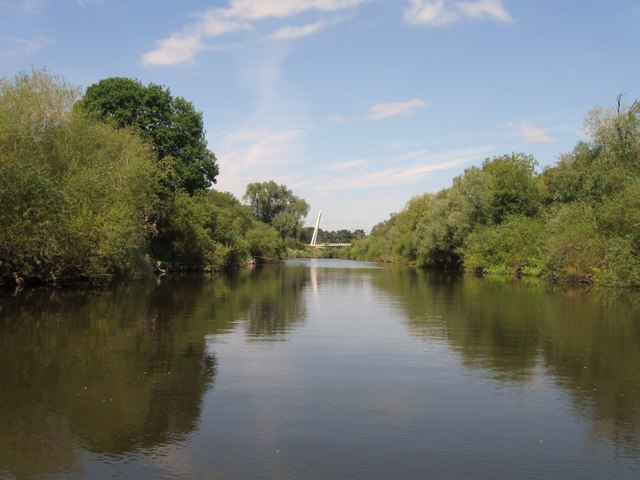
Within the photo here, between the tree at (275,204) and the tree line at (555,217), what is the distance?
49270 millimetres

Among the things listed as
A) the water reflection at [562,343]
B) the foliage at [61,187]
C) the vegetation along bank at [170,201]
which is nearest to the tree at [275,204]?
the vegetation along bank at [170,201]

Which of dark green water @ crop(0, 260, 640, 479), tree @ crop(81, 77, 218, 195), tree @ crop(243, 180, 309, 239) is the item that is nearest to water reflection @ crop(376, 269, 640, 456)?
dark green water @ crop(0, 260, 640, 479)

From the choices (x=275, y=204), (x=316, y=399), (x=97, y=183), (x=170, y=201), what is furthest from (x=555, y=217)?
(x=275, y=204)

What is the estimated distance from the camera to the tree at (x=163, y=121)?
46.0 metres

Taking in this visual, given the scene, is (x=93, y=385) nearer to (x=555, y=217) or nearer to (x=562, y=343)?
(x=562, y=343)

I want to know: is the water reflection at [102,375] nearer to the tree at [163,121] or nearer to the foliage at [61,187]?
the foliage at [61,187]

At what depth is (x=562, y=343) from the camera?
14.6 m

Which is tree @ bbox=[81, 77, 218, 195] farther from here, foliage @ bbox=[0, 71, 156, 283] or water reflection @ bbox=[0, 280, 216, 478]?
water reflection @ bbox=[0, 280, 216, 478]

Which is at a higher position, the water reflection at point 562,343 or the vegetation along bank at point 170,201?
the vegetation along bank at point 170,201

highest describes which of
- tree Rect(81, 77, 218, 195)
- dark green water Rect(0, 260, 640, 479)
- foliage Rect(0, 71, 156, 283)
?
tree Rect(81, 77, 218, 195)

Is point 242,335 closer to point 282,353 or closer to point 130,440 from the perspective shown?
point 282,353

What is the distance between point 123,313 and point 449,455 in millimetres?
15505

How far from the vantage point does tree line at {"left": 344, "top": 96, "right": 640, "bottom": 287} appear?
35.6m

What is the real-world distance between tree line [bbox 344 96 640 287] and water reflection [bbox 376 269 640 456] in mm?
9924
